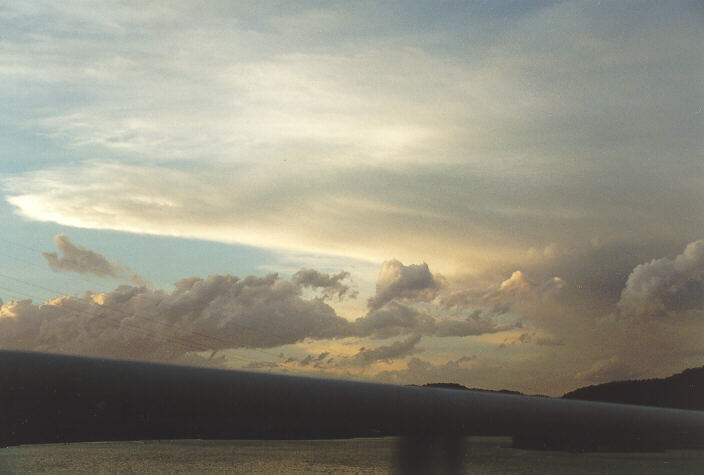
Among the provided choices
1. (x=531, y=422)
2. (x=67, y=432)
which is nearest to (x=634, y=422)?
(x=531, y=422)

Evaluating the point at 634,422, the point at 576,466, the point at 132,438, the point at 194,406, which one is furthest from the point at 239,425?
the point at 576,466

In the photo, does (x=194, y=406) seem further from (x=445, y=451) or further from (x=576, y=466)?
(x=576, y=466)

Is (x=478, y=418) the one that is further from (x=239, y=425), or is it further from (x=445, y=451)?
(x=239, y=425)

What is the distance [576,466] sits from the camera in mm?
49875

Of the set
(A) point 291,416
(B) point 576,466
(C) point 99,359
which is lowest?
(B) point 576,466

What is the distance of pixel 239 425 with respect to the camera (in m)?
15.1

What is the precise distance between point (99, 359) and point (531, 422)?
18224 millimetres

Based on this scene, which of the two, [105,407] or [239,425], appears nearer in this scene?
[105,407]

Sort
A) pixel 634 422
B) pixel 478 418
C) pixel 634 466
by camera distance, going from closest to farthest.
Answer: pixel 478 418 → pixel 634 422 → pixel 634 466

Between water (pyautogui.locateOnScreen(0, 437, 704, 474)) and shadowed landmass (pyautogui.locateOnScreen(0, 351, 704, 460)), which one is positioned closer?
shadowed landmass (pyautogui.locateOnScreen(0, 351, 704, 460))

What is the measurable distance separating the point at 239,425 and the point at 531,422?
15.8 metres

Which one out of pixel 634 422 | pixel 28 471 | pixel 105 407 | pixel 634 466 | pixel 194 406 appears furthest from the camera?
pixel 634 466

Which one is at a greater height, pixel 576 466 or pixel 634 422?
pixel 634 422

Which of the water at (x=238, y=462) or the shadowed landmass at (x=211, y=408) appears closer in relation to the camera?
the shadowed landmass at (x=211, y=408)
